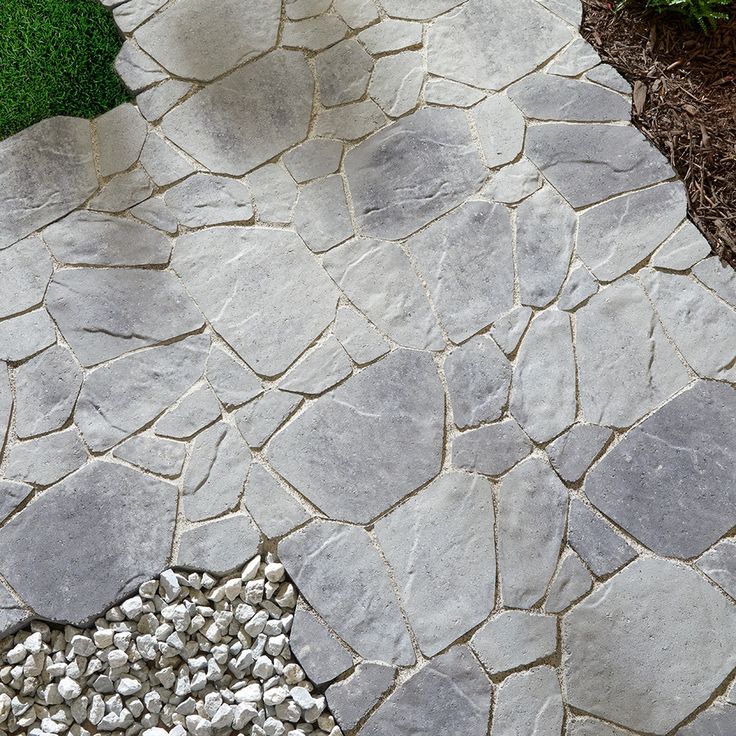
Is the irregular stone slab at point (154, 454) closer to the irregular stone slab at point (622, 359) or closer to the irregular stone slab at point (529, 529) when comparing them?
the irregular stone slab at point (529, 529)

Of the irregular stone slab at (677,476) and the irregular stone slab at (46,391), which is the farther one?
the irregular stone slab at (46,391)

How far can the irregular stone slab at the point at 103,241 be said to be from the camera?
3127 millimetres

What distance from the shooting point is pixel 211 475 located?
2859 mm

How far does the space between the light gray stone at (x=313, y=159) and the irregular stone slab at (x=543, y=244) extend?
79cm

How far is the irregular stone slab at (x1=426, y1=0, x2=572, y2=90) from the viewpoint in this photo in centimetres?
344

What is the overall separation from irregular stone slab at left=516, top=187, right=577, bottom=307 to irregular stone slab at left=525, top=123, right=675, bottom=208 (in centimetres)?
7

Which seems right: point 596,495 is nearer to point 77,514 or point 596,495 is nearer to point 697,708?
point 697,708

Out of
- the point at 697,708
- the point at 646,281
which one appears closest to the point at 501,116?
the point at 646,281

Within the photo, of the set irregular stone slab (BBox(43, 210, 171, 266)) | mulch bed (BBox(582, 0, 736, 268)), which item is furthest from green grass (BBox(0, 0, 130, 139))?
mulch bed (BBox(582, 0, 736, 268))

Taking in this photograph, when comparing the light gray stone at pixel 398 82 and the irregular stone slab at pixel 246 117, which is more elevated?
the irregular stone slab at pixel 246 117

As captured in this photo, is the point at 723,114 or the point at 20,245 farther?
the point at 723,114

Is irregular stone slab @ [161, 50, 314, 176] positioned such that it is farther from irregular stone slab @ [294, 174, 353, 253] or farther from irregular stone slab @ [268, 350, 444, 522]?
irregular stone slab @ [268, 350, 444, 522]

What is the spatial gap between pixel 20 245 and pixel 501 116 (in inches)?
79.6

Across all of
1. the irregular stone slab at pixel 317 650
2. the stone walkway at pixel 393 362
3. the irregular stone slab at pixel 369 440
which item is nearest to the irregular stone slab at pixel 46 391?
the stone walkway at pixel 393 362
